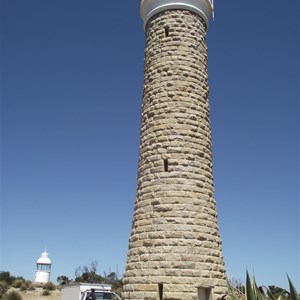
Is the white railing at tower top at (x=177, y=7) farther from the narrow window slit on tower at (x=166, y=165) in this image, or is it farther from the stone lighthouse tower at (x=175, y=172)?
the narrow window slit on tower at (x=166, y=165)

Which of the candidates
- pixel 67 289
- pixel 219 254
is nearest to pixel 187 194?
pixel 219 254

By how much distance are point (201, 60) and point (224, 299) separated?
649 cm

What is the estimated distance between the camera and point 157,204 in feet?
32.4

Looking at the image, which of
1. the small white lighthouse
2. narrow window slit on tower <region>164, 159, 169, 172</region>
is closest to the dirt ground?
the small white lighthouse

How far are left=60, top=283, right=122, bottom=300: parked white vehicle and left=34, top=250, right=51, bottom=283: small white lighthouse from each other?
2348cm

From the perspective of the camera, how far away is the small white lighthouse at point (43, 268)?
38.0 metres

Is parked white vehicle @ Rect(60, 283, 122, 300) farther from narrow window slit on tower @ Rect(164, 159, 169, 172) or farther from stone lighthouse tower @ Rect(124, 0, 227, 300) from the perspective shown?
narrow window slit on tower @ Rect(164, 159, 169, 172)

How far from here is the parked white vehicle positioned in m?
13.8

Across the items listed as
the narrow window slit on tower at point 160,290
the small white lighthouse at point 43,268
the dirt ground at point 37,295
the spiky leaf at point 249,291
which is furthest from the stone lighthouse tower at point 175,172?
the small white lighthouse at point 43,268

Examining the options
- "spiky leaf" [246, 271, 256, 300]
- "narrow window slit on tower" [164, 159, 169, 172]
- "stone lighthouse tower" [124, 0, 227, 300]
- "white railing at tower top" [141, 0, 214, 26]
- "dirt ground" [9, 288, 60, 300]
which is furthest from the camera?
"dirt ground" [9, 288, 60, 300]

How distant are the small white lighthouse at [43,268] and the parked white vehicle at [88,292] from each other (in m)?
23.5

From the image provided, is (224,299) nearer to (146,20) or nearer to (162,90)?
(162,90)

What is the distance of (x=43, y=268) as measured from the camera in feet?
Answer: 129

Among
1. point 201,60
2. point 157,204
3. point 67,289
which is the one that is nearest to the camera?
point 157,204
